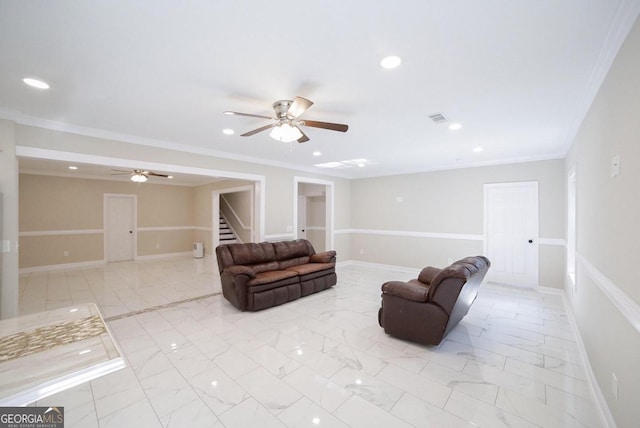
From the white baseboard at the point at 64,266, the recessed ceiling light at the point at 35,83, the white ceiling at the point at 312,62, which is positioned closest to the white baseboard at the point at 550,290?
the white ceiling at the point at 312,62

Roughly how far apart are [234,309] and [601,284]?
4.23 m

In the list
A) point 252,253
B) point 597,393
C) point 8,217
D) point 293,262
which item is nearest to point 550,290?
point 597,393

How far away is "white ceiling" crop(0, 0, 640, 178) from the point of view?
150 centimetres

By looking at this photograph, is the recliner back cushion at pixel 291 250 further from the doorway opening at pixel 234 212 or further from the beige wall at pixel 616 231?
the beige wall at pixel 616 231

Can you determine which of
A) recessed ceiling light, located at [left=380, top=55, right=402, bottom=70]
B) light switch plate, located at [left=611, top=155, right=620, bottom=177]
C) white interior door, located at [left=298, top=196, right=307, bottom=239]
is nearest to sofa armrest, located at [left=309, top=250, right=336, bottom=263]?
white interior door, located at [left=298, top=196, right=307, bottom=239]

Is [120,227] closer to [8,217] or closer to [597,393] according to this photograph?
[8,217]

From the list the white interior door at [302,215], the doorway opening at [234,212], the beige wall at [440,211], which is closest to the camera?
the beige wall at [440,211]

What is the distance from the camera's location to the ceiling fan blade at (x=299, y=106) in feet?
7.14

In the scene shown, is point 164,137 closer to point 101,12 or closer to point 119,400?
point 101,12

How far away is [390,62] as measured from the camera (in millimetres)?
1973

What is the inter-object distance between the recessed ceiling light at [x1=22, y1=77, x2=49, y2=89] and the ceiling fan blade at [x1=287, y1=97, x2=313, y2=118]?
7.19 ft

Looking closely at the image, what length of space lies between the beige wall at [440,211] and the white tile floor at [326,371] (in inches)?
59.9

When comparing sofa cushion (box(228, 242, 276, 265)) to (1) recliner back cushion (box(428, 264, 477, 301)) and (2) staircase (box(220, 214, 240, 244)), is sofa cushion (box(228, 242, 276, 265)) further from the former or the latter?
(2) staircase (box(220, 214, 240, 244))


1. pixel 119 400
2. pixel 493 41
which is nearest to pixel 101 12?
pixel 493 41
